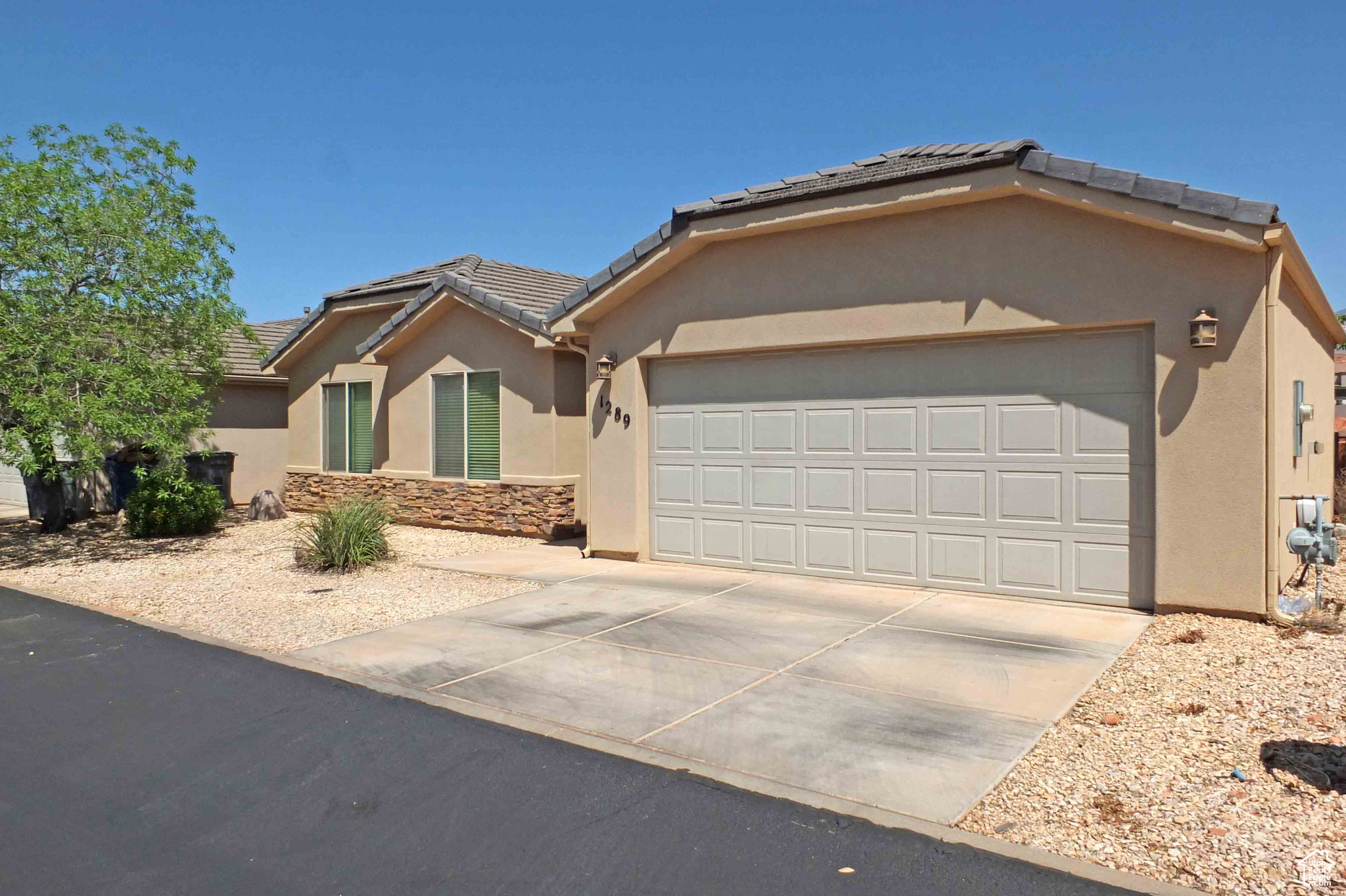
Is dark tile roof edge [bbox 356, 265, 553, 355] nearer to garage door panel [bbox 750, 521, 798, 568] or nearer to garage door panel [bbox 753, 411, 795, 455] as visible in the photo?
garage door panel [bbox 753, 411, 795, 455]

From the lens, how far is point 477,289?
1394 cm

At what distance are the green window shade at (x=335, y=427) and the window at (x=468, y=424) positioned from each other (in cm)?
290

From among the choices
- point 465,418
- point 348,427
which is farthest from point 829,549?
point 348,427

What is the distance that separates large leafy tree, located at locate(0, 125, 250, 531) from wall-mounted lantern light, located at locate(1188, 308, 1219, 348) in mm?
11948

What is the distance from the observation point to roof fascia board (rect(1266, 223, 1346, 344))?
23.2 ft

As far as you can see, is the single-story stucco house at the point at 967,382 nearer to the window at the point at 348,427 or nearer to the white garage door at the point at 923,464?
the white garage door at the point at 923,464

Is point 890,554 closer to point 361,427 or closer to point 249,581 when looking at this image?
point 249,581

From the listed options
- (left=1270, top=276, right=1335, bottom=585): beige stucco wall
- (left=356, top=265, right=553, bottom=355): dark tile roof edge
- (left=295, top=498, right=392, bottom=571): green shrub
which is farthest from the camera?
(left=356, top=265, right=553, bottom=355): dark tile roof edge

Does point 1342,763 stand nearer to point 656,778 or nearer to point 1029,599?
point 656,778

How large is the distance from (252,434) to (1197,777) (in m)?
18.6

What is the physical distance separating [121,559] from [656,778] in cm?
1097

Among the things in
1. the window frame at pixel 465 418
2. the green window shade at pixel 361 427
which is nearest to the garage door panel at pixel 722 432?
the window frame at pixel 465 418

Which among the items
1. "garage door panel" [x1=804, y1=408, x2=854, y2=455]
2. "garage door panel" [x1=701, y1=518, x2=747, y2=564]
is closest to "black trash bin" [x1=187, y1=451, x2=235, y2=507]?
"garage door panel" [x1=701, y1=518, x2=747, y2=564]

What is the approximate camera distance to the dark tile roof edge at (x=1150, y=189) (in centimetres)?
708
